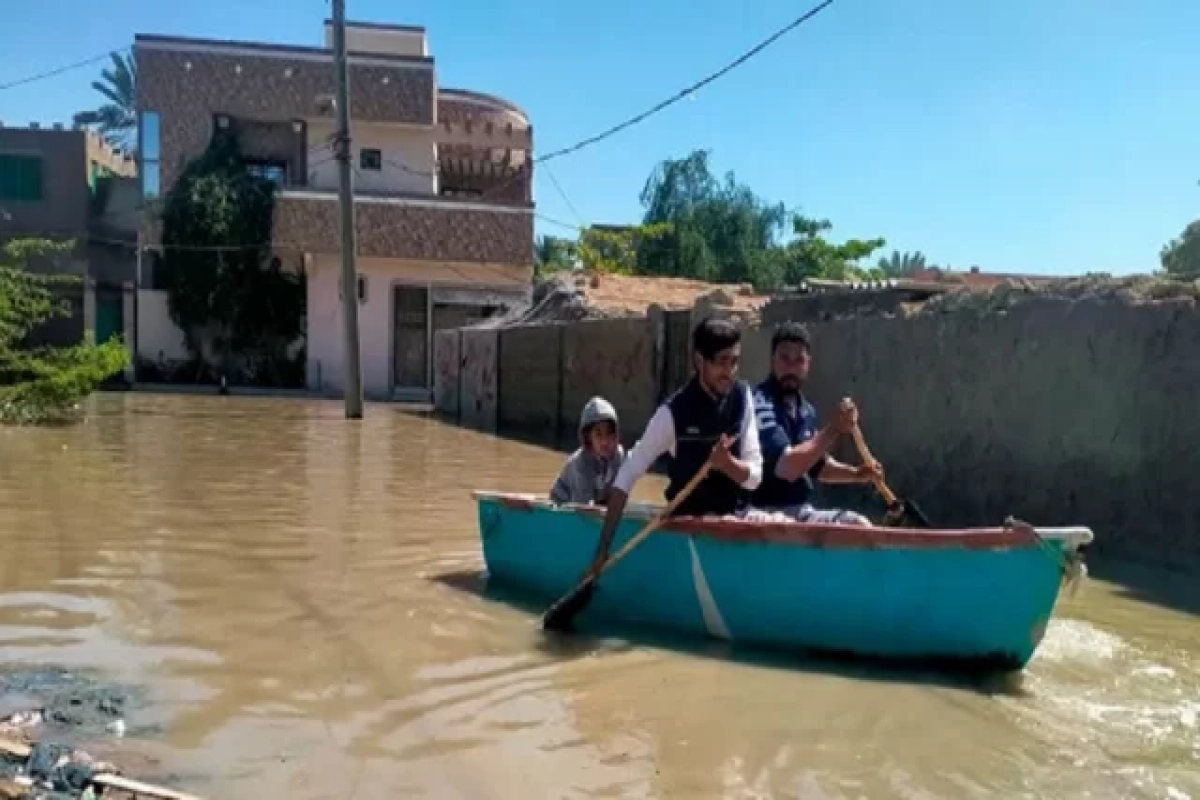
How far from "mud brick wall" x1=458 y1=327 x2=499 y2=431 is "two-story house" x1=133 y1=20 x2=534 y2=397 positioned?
850cm

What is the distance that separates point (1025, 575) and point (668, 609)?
6.31ft

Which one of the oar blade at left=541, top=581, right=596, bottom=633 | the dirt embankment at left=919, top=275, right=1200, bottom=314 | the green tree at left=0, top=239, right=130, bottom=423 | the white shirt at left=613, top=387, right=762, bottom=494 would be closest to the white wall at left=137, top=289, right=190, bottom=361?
the green tree at left=0, top=239, right=130, bottom=423

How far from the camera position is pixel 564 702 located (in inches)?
218

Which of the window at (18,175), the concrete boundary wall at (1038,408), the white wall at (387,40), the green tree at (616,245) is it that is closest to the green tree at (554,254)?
the green tree at (616,245)

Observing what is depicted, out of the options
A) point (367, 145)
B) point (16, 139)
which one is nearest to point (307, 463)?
point (367, 145)

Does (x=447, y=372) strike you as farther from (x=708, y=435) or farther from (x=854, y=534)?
(x=854, y=534)

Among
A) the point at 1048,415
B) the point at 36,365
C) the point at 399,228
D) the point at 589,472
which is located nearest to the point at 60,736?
the point at 589,472

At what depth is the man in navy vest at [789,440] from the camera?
21.1 ft

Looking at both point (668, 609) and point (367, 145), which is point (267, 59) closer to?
point (367, 145)

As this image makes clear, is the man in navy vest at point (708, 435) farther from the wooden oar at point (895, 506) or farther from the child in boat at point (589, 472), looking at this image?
the child in boat at point (589, 472)

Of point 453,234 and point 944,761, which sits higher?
point 453,234

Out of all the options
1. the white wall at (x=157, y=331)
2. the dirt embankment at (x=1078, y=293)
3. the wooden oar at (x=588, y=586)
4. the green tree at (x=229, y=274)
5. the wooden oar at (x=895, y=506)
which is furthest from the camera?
the white wall at (x=157, y=331)

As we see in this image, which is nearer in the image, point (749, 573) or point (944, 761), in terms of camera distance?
point (944, 761)

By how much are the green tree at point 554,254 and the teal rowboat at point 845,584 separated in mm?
32616
